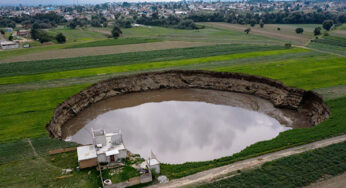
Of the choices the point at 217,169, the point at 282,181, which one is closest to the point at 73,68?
the point at 217,169

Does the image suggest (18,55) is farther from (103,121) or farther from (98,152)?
(98,152)

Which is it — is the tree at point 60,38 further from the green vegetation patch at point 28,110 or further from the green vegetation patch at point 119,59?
the green vegetation patch at point 28,110

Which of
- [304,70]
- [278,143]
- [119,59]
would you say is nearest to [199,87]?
[304,70]

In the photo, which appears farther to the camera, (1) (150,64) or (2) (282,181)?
(1) (150,64)

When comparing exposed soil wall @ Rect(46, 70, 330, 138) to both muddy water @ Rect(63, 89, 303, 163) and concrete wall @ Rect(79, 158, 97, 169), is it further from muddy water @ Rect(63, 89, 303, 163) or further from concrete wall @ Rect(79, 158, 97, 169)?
concrete wall @ Rect(79, 158, 97, 169)

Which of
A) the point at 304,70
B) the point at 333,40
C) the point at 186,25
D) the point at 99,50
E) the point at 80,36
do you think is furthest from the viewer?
the point at 186,25

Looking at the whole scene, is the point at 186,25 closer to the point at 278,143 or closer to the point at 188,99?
the point at 188,99
